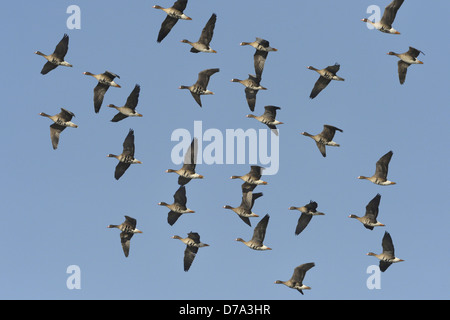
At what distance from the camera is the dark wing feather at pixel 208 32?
243 ft

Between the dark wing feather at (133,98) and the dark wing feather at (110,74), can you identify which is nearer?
the dark wing feather at (133,98)

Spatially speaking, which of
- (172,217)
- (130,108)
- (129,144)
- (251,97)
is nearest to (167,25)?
(130,108)

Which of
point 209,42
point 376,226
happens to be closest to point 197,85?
point 209,42

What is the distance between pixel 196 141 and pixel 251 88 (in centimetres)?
567

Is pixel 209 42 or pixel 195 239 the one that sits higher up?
→ pixel 209 42

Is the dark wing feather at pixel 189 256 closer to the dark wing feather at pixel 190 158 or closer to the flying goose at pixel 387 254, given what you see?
the dark wing feather at pixel 190 158

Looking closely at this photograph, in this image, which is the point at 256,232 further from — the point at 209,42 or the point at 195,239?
the point at 209,42

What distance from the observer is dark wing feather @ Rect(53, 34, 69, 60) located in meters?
74.6

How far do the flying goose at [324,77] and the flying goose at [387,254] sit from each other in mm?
8921

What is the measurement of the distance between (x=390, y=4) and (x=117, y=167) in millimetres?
16682

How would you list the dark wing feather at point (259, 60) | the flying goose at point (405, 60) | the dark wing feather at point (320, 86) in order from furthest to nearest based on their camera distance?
the dark wing feather at point (320, 86)
the dark wing feather at point (259, 60)
the flying goose at point (405, 60)

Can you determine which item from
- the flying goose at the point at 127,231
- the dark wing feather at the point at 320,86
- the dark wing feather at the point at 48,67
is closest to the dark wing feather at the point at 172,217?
the flying goose at the point at 127,231

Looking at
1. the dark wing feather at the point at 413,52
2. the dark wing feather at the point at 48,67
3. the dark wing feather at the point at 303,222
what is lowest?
the dark wing feather at the point at 303,222

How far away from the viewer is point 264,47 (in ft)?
249
